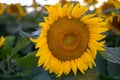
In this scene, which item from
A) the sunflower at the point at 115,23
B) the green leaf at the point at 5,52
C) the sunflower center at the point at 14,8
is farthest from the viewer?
the sunflower center at the point at 14,8

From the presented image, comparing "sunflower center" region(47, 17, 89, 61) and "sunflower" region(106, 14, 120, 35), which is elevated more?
"sunflower center" region(47, 17, 89, 61)

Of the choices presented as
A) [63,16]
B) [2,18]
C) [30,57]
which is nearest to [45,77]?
[30,57]

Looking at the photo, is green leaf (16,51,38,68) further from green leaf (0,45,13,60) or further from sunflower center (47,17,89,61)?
green leaf (0,45,13,60)

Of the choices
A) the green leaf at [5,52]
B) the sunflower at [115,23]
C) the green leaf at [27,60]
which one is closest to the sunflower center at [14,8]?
the sunflower at [115,23]

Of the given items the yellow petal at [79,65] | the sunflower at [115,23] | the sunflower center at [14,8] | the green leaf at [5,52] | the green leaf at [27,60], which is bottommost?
the sunflower center at [14,8]

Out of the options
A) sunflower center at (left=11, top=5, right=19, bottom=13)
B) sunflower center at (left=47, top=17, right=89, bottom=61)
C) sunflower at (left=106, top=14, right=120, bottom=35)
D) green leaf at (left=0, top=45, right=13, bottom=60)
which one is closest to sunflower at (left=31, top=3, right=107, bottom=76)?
sunflower center at (left=47, top=17, right=89, bottom=61)

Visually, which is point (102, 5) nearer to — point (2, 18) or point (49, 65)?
point (49, 65)

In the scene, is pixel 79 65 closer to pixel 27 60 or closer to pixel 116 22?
pixel 27 60

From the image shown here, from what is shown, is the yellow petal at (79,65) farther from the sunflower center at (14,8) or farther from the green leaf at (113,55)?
the sunflower center at (14,8)
